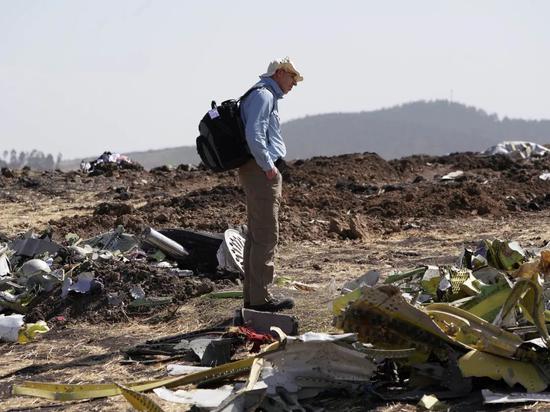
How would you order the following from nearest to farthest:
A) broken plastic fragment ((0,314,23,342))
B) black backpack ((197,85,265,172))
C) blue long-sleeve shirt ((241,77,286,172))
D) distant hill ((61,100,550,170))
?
1. blue long-sleeve shirt ((241,77,286,172))
2. black backpack ((197,85,265,172))
3. broken plastic fragment ((0,314,23,342))
4. distant hill ((61,100,550,170))

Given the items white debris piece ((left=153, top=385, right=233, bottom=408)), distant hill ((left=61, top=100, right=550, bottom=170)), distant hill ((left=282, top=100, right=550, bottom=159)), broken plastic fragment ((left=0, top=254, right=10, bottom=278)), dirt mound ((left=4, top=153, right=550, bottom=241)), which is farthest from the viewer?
distant hill ((left=282, top=100, right=550, bottom=159))

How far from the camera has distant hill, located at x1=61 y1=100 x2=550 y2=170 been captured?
103 m

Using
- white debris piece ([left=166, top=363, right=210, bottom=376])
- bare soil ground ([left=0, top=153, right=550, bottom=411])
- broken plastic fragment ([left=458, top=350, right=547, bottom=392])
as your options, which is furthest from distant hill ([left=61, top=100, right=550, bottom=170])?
broken plastic fragment ([left=458, top=350, right=547, bottom=392])

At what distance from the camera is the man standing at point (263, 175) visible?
6.33 m

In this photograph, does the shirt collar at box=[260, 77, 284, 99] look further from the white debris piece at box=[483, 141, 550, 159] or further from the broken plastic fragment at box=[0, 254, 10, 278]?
the white debris piece at box=[483, 141, 550, 159]

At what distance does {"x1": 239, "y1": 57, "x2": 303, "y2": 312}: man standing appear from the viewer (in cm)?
633

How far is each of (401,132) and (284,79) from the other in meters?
108

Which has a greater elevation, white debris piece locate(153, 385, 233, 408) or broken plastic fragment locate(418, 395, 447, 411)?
white debris piece locate(153, 385, 233, 408)

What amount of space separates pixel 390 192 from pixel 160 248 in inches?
355

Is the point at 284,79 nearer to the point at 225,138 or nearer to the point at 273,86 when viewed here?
the point at 273,86

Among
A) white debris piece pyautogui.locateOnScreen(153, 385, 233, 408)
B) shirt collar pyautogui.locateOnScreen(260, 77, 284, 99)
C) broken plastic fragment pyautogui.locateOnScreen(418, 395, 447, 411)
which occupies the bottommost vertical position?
broken plastic fragment pyautogui.locateOnScreen(418, 395, 447, 411)

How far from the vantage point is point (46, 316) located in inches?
299

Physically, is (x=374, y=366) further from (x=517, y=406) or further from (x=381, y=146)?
(x=381, y=146)

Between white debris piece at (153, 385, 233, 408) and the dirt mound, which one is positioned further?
the dirt mound
